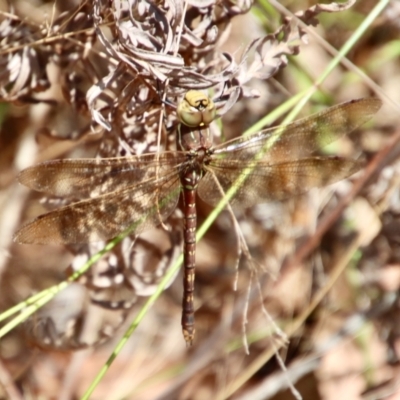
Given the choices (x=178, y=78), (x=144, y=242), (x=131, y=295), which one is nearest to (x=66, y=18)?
(x=178, y=78)

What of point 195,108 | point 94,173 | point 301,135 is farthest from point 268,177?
point 94,173

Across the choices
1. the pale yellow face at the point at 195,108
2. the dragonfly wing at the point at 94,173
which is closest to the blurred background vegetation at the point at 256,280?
the dragonfly wing at the point at 94,173

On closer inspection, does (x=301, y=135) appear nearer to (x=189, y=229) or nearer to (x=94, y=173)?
(x=189, y=229)

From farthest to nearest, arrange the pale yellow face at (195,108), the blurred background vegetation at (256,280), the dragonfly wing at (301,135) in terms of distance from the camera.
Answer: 1. the blurred background vegetation at (256,280)
2. the dragonfly wing at (301,135)
3. the pale yellow face at (195,108)

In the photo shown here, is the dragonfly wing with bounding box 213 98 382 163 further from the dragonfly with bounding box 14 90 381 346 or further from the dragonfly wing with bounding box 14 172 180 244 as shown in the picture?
the dragonfly wing with bounding box 14 172 180 244

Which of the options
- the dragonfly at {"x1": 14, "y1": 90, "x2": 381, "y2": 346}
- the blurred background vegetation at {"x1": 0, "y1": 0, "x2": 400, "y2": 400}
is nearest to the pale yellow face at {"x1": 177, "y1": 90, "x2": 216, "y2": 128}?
the dragonfly at {"x1": 14, "y1": 90, "x2": 381, "y2": 346}

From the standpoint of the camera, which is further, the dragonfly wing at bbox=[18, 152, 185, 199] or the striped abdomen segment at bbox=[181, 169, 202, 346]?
the striped abdomen segment at bbox=[181, 169, 202, 346]

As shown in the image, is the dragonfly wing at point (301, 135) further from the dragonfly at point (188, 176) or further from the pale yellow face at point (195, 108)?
the pale yellow face at point (195, 108)

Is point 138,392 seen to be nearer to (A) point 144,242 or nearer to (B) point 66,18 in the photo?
(A) point 144,242

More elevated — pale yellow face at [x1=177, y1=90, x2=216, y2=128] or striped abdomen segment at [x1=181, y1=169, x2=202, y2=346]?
pale yellow face at [x1=177, y1=90, x2=216, y2=128]

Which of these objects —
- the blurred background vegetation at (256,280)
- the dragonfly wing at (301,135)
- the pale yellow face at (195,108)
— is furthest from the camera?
the blurred background vegetation at (256,280)
